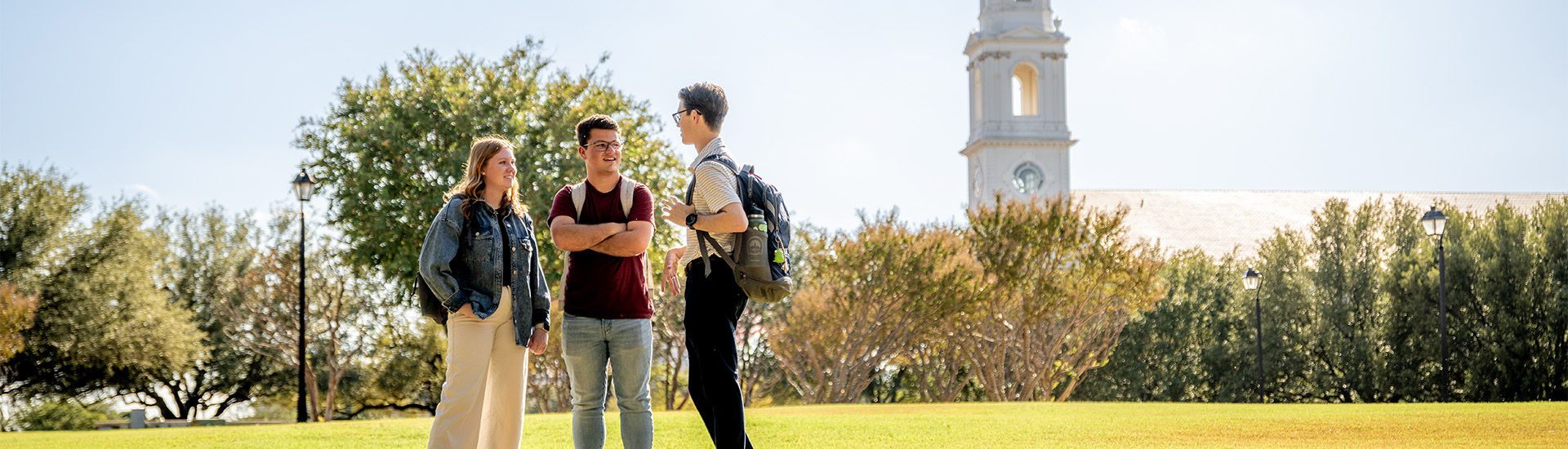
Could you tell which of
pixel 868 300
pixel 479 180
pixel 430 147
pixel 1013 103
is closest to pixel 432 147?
pixel 430 147

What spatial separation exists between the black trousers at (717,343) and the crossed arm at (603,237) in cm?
27

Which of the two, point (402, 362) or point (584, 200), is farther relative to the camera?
point (402, 362)

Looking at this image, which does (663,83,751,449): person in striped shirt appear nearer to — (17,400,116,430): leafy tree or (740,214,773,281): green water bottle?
(740,214,773,281): green water bottle

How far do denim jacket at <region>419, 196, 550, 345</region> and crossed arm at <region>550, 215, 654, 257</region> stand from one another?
0.33 m

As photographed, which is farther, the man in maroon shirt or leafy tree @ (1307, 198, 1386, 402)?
leafy tree @ (1307, 198, 1386, 402)

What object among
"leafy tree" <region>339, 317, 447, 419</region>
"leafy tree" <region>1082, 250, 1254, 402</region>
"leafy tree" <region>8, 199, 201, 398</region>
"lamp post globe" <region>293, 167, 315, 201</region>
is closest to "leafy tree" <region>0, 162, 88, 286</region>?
"leafy tree" <region>8, 199, 201, 398</region>

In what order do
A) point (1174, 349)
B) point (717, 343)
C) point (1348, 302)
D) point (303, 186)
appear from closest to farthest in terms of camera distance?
point (717, 343) → point (303, 186) → point (1348, 302) → point (1174, 349)

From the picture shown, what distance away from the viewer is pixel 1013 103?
6850 cm

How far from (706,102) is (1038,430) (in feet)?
22.6

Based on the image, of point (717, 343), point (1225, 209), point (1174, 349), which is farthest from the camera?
point (1225, 209)

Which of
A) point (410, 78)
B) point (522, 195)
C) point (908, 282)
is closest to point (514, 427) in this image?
point (522, 195)

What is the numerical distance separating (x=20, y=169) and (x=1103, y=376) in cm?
3494

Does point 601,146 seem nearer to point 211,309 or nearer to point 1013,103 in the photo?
point 211,309

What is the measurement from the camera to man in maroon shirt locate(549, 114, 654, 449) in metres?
5.16
